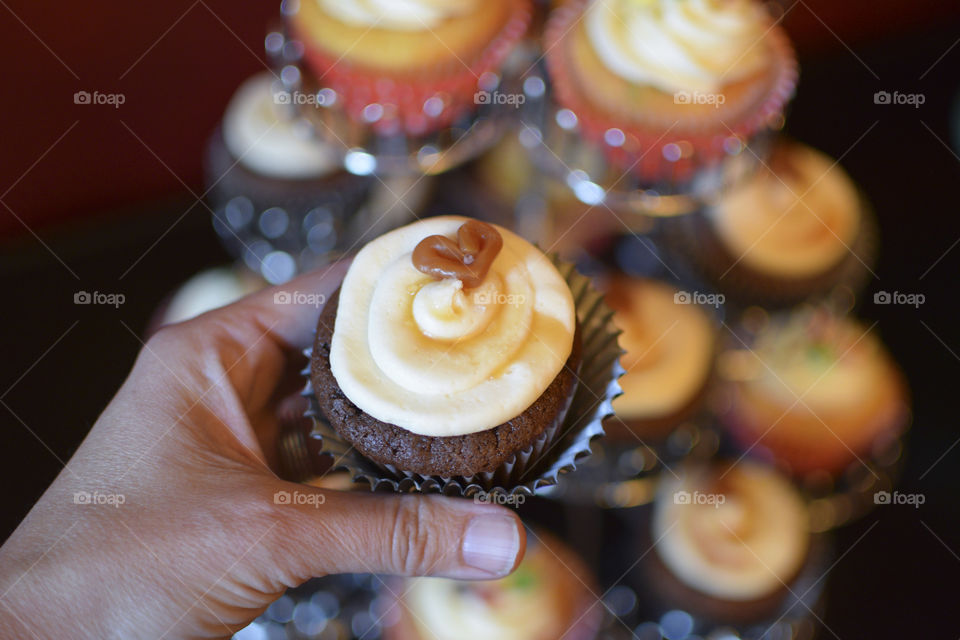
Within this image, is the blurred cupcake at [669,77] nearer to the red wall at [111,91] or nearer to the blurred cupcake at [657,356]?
the blurred cupcake at [657,356]

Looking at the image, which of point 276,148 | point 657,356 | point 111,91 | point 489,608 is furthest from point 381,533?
point 111,91

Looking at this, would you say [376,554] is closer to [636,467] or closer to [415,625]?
[415,625]

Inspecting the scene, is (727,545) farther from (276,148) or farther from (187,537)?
(276,148)

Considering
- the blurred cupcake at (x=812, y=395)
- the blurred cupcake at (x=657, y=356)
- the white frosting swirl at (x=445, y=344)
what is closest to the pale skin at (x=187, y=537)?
the white frosting swirl at (x=445, y=344)

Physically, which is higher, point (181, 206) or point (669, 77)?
point (669, 77)

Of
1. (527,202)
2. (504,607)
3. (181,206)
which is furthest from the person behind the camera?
(181,206)

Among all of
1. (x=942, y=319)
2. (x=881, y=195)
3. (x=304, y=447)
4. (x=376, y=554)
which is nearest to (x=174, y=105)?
(x=304, y=447)
